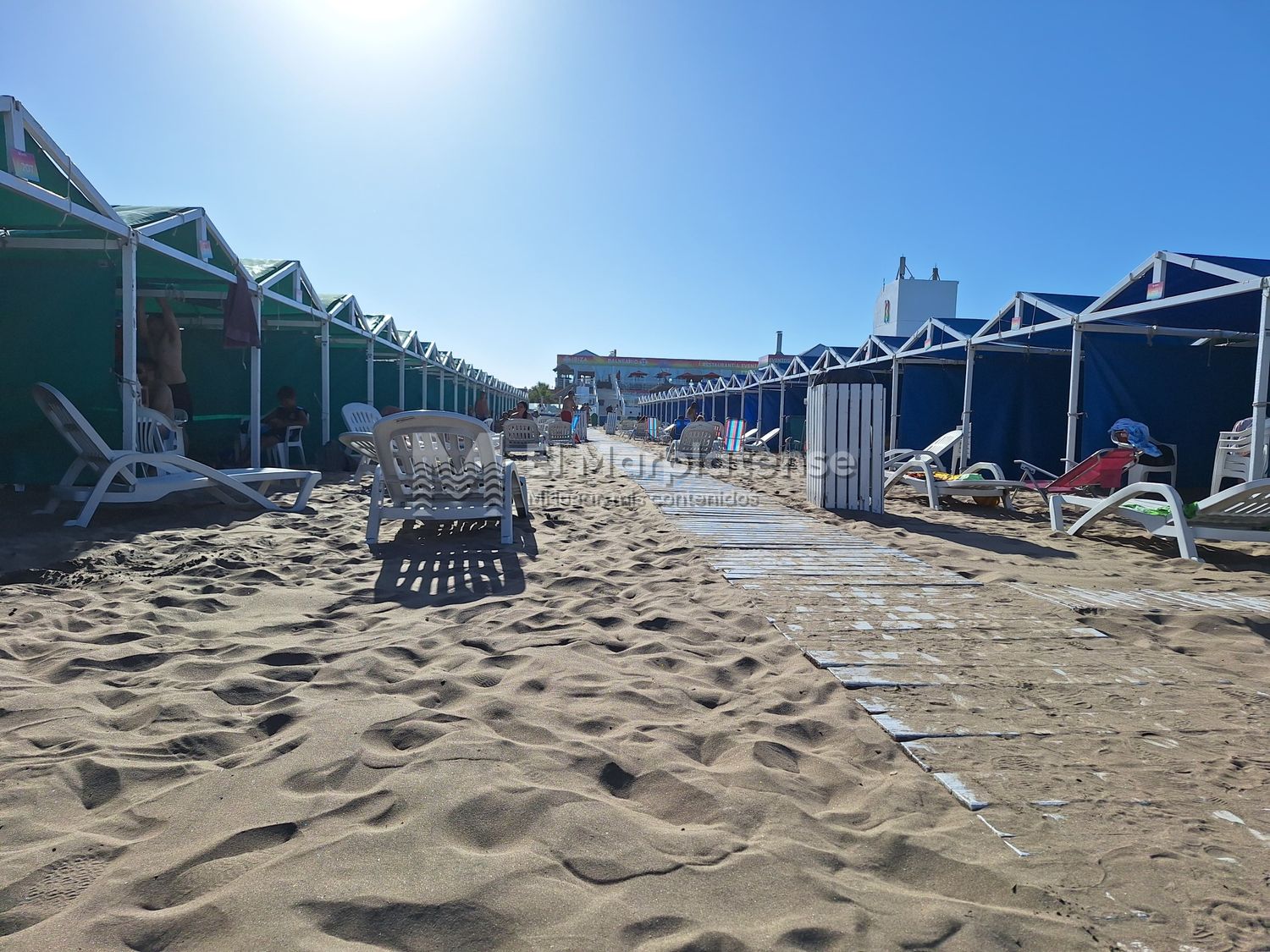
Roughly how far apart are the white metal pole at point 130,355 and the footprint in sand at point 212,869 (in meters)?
5.49

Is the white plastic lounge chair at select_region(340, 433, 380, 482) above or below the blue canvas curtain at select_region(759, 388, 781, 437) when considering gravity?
below

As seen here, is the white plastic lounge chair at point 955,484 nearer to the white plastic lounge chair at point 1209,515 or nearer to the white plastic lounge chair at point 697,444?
the white plastic lounge chair at point 1209,515

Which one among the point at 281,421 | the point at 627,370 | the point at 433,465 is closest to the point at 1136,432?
the point at 433,465

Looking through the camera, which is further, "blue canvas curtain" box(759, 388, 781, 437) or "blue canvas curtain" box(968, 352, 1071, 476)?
"blue canvas curtain" box(759, 388, 781, 437)

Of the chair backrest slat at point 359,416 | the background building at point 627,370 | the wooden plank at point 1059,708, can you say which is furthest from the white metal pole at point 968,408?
the background building at point 627,370

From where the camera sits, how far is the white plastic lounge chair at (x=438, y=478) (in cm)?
→ 470

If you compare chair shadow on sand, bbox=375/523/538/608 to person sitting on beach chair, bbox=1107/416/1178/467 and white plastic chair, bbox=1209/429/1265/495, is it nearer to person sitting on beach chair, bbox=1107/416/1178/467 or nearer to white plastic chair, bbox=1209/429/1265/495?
person sitting on beach chair, bbox=1107/416/1178/467

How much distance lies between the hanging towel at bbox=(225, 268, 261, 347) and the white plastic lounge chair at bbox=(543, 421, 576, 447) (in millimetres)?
9783

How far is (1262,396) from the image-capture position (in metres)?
5.66

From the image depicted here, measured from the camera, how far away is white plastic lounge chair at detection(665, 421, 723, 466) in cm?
1305

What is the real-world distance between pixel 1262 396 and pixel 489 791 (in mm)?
6776

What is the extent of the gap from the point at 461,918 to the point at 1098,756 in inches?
65.3

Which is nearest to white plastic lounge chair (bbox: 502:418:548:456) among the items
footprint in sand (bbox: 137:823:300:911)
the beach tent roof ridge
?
the beach tent roof ridge

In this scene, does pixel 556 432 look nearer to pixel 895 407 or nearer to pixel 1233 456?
pixel 895 407
